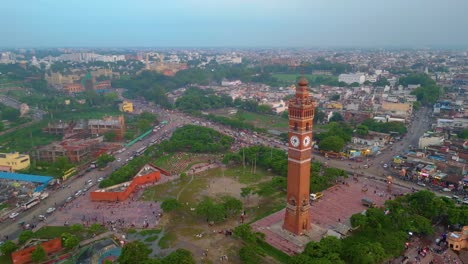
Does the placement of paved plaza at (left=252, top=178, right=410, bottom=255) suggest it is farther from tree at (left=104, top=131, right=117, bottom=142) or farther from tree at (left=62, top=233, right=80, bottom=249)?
tree at (left=104, top=131, right=117, bottom=142)

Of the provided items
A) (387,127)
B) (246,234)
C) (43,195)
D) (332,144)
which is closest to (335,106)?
(387,127)

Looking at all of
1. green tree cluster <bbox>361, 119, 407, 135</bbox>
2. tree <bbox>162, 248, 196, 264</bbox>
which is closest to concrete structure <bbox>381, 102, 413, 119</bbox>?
green tree cluster <bbox>361, 119, 407, 135</bbox>

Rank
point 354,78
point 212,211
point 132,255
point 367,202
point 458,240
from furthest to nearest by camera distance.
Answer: point 354,78, point 367,202, point 212,211, point 458,240, point 132,255

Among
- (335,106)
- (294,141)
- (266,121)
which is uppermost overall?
(294,141)

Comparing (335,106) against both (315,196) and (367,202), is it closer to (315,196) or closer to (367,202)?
(367,202)

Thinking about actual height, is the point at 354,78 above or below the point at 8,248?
above

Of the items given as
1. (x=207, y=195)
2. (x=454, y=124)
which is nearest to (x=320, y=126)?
(x=454, y=124)
